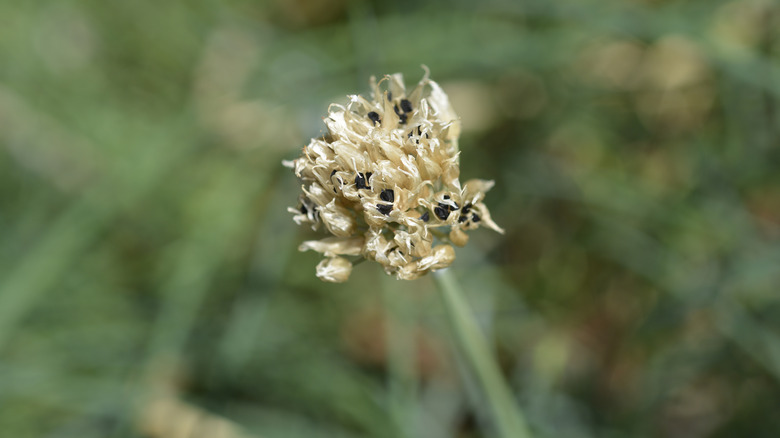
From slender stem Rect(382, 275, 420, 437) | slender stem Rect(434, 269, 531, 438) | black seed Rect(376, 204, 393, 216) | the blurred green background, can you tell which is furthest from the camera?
the blurred green background

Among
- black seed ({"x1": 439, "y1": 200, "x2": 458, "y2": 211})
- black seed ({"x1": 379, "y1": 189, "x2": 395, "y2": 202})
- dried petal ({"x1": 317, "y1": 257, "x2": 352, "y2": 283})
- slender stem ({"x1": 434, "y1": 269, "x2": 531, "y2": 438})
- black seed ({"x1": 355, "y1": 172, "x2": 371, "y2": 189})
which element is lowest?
slender stem ({"x1": 434, "y1": 269, "x2": 531, "y2": 438})

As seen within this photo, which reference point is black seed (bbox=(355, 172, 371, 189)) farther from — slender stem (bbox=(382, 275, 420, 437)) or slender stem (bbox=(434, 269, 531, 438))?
slender stem (bbox=(382, 275, 420, 437))

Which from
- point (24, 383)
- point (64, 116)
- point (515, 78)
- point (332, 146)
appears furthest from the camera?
point (64, 116)

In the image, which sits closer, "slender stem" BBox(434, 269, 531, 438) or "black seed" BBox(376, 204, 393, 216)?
"black seed" BBox(376, 204, 393, 216)

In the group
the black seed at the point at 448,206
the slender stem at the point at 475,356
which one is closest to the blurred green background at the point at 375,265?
the slender stem at the point at 475,356

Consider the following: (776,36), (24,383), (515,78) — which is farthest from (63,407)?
(776,36)

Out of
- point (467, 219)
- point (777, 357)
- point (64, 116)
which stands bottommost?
point (467, 219)

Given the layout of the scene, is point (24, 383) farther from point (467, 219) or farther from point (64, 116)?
point (467, 219)

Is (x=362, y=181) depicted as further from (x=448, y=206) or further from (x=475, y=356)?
(x=475, y=356)

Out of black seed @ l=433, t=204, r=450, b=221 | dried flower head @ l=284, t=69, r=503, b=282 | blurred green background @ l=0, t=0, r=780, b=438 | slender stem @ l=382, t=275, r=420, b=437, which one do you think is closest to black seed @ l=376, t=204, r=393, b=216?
dried flower head @ l=284, t=69, r=503, b=282
